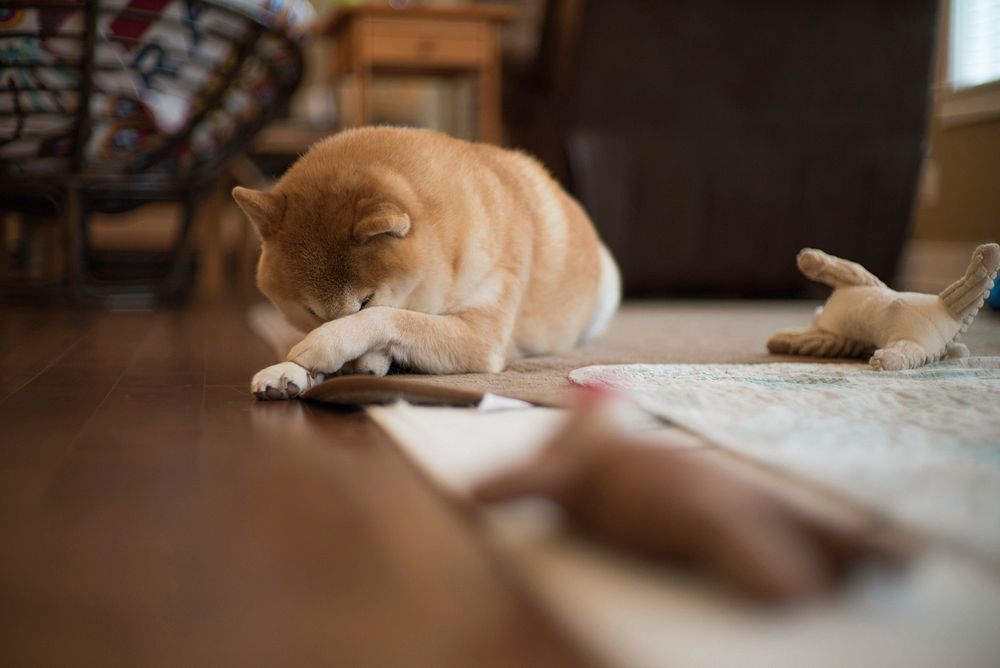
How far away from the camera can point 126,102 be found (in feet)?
9.52

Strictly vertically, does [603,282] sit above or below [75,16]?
below

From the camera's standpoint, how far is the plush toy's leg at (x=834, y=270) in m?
1.83

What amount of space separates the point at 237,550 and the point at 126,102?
8.02 feet

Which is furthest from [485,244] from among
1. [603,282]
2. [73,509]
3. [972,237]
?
[972,237]

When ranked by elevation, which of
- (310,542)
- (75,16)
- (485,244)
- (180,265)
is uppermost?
(75,16)

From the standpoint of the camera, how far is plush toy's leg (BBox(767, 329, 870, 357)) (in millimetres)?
1872

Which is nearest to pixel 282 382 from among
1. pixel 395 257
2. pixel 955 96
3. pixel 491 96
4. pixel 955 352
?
pixel 395 257

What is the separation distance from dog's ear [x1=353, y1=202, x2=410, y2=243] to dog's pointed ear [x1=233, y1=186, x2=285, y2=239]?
0.17m

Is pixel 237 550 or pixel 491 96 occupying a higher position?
pixel 491 96

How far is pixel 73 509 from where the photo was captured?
0.92 meters

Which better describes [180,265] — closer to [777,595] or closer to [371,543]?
[371,543]

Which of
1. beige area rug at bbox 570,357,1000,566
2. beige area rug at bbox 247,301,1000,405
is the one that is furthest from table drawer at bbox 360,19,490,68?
beige area rug at bbox 570,357,1000,566

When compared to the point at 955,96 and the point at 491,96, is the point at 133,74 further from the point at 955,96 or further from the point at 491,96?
the point at 955,96

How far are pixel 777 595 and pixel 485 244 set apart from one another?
44.7 inches
